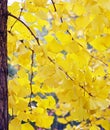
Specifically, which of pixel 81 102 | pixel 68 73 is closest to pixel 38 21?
pixel 68 73

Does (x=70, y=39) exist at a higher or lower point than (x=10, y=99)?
higher

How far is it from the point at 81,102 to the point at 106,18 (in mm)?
279

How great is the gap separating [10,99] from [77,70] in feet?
0.76

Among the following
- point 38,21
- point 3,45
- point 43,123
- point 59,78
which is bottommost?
point 43,123

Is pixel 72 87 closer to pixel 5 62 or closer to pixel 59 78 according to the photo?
pixel 59 78

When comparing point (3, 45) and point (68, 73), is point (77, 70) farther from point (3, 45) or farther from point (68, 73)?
point (3, 45)

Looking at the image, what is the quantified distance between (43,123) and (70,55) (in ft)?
0.90

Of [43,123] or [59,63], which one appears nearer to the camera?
[59,63]

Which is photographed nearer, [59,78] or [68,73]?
[59,78]

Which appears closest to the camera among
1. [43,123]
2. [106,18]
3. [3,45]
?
[106,18]

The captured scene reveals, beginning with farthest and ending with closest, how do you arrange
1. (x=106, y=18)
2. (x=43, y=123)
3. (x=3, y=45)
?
1. (x=43, y=123)
2. (x=3, y=45)
3. (x=106, y=18)

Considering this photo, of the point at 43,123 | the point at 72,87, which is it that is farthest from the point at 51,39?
the point at 43,123

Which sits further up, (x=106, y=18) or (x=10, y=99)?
(x=106, y=18)

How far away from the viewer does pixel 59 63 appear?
1012mm
